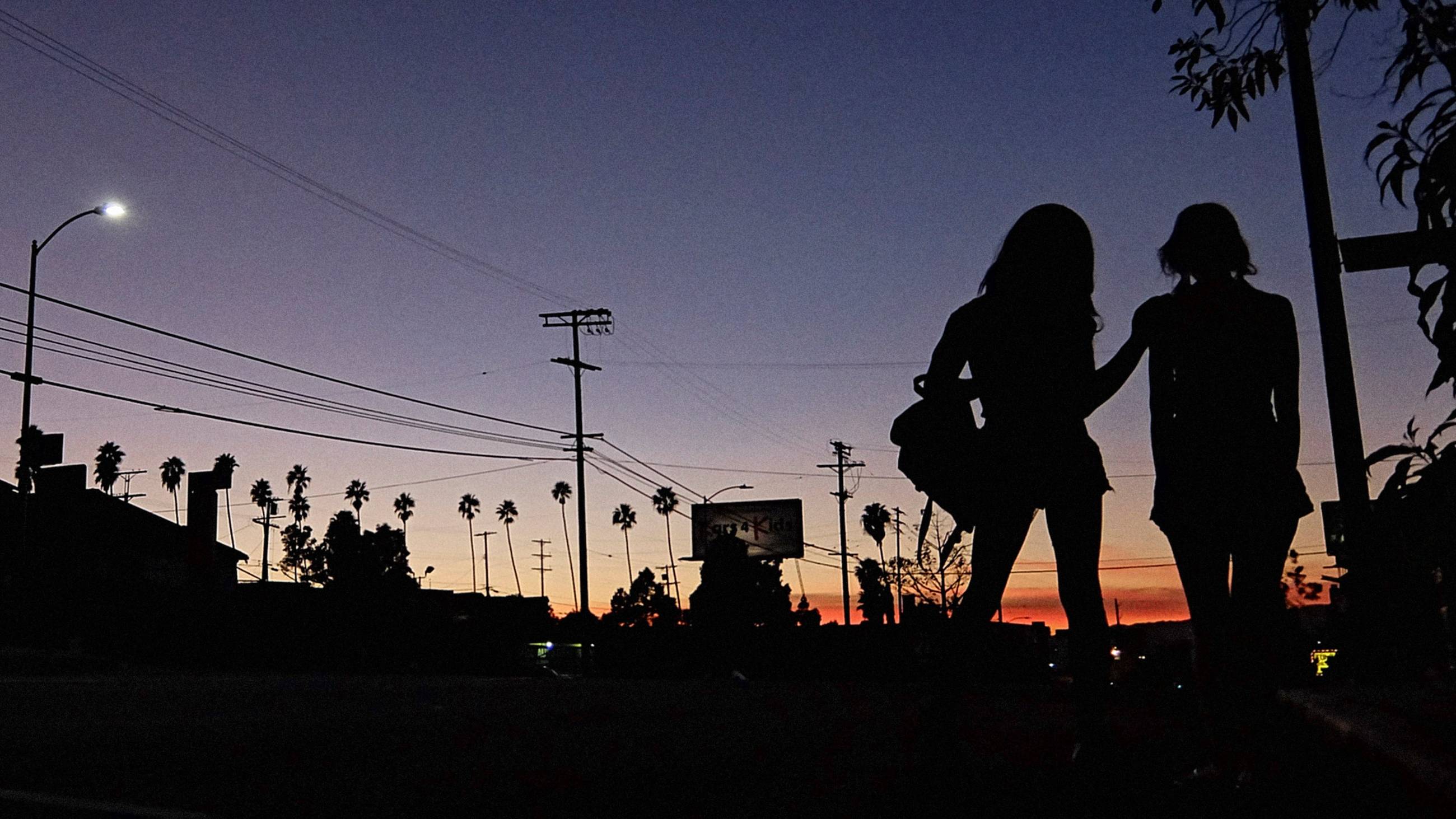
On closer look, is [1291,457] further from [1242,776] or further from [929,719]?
[929,719]

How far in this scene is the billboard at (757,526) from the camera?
8569 cm

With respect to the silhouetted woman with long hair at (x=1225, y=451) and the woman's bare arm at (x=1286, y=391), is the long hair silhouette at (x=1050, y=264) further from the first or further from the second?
the woman's bare arm at (x=1286, y=391)

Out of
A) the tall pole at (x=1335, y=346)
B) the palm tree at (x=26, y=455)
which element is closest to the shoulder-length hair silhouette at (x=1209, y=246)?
the tall pole at (x=1335, y=346)

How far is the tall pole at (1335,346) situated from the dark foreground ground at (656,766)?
1.50 meters

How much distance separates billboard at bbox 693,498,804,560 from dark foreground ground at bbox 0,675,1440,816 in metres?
78.9

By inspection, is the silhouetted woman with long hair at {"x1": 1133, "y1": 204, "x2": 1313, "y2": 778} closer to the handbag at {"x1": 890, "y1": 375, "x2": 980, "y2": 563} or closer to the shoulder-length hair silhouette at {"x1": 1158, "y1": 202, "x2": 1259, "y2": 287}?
the shoulder-length hair silhouette at {"x1": 1158, "y1": 202, "x2": 1259, "y2": 287}

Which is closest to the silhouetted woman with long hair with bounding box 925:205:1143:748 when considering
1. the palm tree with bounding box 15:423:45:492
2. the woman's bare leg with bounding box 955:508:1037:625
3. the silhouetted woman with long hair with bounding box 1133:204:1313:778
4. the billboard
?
the woman's bare leg with bounding box 955:508:1037:625

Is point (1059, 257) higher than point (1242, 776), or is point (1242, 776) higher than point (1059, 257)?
point (1059, 257)

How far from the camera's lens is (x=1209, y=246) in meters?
3.77

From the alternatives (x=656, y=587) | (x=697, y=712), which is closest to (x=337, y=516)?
(x=656, y=587)

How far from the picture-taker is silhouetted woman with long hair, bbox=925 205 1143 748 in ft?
12.5

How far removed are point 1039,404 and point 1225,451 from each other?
0.56 metres

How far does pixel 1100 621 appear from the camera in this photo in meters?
3.90

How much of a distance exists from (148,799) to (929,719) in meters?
2.07
